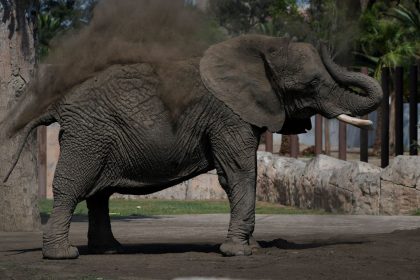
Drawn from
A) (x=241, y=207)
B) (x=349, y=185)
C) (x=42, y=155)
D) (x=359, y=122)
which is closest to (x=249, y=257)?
(x=241, y=207)

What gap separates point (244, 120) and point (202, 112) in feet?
1.43

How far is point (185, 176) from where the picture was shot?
11734 mm

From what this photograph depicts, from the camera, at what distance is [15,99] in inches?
610

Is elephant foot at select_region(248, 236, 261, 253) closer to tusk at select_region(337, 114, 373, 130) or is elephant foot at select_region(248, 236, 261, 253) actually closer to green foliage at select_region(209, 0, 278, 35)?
tusk at select_region(337, 114, 373, 130)

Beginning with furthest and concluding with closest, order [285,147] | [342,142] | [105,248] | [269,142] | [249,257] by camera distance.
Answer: [285,147] → [269,142] → [342,142] → [105,248] → [249,257]

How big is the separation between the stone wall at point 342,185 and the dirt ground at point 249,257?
1745 millimetres

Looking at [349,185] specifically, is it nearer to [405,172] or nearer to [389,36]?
[405,172]

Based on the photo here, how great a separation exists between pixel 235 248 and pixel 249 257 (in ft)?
0.70

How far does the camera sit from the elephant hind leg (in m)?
12.1

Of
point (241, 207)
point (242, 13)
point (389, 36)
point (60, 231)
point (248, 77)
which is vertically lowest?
point (60, 231)

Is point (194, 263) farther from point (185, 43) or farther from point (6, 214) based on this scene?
point (6, 214)

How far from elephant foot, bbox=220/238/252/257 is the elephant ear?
48.0 inches

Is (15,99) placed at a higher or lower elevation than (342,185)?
higher

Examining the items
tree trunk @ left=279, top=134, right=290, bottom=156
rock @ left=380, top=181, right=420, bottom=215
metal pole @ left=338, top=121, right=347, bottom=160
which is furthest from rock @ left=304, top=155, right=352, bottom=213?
tree trunk @ left=279, top=134, right=290, bottom=156
